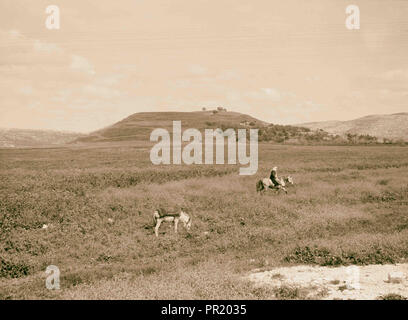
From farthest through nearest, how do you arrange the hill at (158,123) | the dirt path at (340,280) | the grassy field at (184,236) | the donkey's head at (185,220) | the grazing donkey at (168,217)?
the hill at (158,123)
the donkey's head at (185,220)
the grazing donkey at (168,217)
the grassy field at (184,236)
the dirt path at (340,280)

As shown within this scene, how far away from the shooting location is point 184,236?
14.7 m

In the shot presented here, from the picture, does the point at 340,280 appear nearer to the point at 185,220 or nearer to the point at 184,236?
the point at 184,236

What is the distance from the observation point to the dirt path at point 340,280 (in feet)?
29.8

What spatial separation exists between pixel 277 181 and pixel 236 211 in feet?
20.9

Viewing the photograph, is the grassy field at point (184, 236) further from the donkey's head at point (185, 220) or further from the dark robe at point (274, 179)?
the dark robe at point (274, 179)

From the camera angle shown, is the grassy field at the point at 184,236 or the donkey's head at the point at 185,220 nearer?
the grassy field at the point at 184,236

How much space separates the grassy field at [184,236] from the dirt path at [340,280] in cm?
54

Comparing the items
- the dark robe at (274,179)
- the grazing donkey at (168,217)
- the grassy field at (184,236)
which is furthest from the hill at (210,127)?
the grazing donkey at (168,217)

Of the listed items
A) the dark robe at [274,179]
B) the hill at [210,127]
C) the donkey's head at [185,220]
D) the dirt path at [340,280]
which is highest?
the hill at [210,127]

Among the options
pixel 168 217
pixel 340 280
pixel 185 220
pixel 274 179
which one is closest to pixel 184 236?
pixel 185 220

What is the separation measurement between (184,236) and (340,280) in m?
6.77

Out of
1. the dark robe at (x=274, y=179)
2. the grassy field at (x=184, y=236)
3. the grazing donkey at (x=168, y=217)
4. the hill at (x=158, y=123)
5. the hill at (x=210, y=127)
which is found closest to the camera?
the grassy field at (x=184, y=236)
